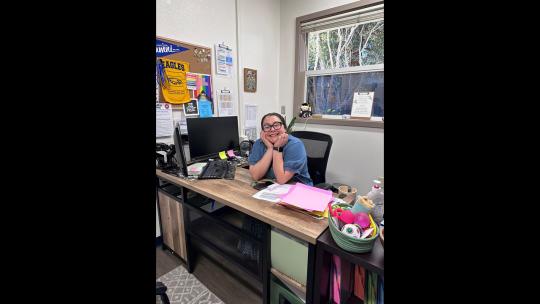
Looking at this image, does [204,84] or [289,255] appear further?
[204,84]

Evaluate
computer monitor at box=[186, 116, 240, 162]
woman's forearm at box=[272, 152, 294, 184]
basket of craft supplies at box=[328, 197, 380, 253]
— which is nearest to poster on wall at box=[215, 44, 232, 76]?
computer monitor at box=[186, 116, 240, 162]

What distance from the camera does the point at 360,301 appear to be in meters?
1.00

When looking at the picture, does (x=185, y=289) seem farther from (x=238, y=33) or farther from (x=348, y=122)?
(x=238, y=33)

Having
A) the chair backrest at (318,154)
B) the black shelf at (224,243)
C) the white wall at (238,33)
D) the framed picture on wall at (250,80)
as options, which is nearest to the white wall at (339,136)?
the white wall at (238,33)

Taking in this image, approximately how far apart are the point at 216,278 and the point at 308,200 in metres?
1.05

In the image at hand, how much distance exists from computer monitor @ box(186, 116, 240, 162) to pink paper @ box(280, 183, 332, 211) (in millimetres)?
997

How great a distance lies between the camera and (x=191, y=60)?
2.12m

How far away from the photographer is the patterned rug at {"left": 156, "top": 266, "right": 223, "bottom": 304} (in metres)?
1.53

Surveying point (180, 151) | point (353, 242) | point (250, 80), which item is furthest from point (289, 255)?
point (250, 80)

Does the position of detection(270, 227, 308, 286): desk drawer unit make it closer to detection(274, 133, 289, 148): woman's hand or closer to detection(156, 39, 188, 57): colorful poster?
detection(274, 133, 289, 148): woman's hand
